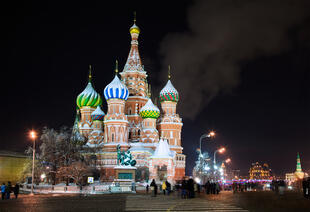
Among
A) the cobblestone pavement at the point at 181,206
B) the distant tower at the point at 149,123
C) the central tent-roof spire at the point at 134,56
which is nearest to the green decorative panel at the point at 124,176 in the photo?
the cobblestone pavement at the point at 181,206

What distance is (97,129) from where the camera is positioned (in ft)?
232

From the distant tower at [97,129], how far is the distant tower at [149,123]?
24.9 feet

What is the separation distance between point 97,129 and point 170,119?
12.9 meters

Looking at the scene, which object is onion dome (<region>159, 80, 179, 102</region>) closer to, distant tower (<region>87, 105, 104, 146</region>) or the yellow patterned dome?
distant tower (<region>87, 105, 104, 146</region>)

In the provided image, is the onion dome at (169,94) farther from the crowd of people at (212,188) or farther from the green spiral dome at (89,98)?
the crowd of people at (212,188)

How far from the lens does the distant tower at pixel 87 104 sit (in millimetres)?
73250

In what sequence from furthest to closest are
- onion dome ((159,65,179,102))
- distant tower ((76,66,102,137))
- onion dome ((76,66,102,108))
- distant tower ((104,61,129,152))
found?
1. onion dome ((76,66,102,108))
2. distant tower ((76,66,102,137))
3. onion dome ((159,65,179,102))
4. distant tower ((104,61,129,152))

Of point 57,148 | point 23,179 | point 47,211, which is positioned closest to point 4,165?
point 23,179

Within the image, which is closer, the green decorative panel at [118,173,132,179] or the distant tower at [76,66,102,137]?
the green decorative panel at [118,173,132,179]

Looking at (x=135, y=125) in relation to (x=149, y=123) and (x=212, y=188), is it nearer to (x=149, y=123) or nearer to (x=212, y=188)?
(x=149, y=123)

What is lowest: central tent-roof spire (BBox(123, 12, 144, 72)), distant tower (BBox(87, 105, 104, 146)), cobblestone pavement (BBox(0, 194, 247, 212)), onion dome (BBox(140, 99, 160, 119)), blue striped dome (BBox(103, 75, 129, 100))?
cobblestone pavement (BBox(0, 194, 247, 212))

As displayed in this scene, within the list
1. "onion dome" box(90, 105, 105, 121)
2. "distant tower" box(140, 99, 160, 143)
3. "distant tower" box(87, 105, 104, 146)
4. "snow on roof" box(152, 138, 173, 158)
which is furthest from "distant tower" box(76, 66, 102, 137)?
"snow on roof" box(152, 138, 173, 158)

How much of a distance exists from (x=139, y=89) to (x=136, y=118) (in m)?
5.64

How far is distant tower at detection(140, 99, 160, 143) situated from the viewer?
67.3 m
